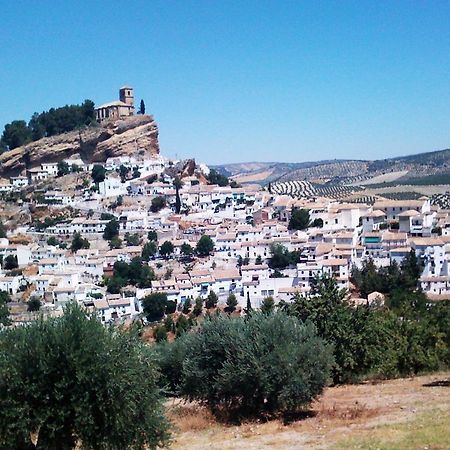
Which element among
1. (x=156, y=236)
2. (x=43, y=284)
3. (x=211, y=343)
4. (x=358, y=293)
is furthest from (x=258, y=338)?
(x=156, y=236)

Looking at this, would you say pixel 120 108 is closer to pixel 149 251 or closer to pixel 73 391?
pixel 149 251

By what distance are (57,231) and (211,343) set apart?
53059 mm

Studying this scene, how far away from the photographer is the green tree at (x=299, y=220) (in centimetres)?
5950

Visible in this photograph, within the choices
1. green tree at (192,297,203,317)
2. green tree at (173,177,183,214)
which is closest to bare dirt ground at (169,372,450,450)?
green tree at (192,297,203,317)

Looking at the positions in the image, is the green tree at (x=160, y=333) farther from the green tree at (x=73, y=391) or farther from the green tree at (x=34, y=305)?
the green tree at (x=73, y=391)

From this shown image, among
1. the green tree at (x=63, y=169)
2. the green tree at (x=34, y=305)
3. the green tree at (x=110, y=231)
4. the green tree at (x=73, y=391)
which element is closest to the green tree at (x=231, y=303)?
the green tree at (x=34, y=305)

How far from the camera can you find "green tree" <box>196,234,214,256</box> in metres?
55.8

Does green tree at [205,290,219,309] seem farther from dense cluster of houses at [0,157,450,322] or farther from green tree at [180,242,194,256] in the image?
green tree at [180,242,194,256]

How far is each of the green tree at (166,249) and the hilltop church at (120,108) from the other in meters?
35.1

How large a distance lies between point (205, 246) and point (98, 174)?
2524 centimetres

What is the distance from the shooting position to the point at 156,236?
60625 millimetres

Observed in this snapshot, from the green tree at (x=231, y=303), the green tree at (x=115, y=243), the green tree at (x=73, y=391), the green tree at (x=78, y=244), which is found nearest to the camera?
the green tree at (x=73, y=391)

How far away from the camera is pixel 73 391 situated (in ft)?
29.2

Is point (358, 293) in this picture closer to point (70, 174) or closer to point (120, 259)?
point (120, 259)
